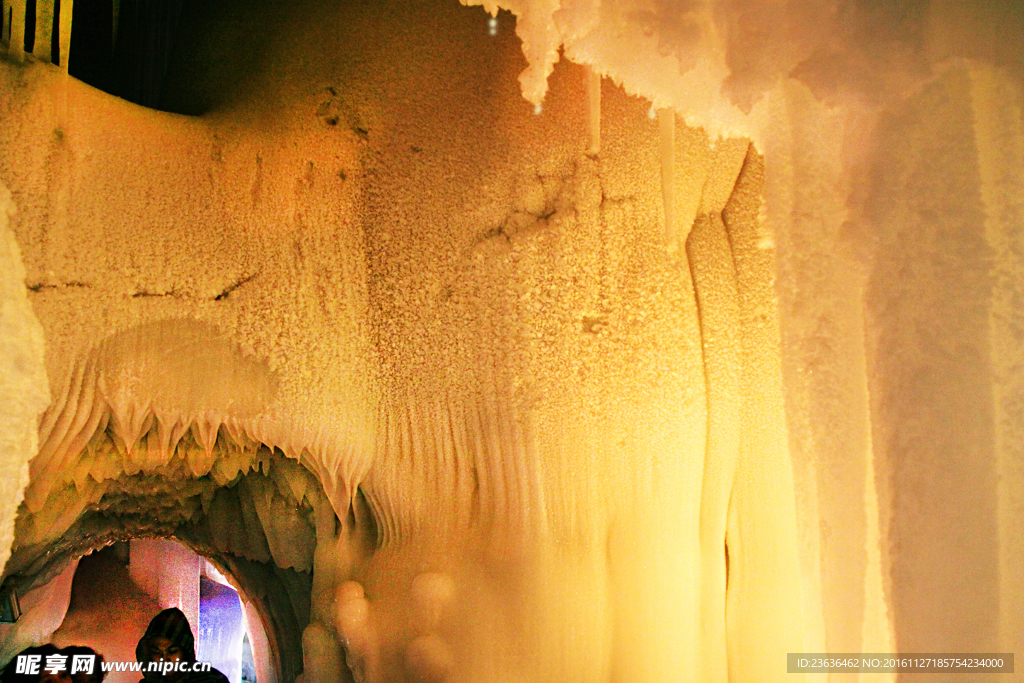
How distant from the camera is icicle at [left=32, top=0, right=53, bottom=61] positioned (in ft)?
8.90

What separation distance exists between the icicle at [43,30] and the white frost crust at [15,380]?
0.43m

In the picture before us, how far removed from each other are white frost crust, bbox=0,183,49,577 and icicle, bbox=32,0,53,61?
434 millimetres

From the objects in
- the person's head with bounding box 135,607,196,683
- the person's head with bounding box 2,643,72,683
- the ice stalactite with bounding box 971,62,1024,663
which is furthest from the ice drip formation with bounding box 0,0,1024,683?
the ice stalactite with bounding box 971,62,1024,663

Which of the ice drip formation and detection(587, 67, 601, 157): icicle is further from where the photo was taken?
the ice drip formation

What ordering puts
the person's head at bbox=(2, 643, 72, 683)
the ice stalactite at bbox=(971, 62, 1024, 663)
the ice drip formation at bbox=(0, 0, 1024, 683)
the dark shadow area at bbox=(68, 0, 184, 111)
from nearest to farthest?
1. the ice stalactite at bbox=(971, 62, 1024, 663)
2. the ice drip formation at bbox=(0, 0, 1024, 683)
3. the person's head at bbox=(2, 643, 72, 683)
4. the dark shadow area at bbox=(68, 0, 184, 111)

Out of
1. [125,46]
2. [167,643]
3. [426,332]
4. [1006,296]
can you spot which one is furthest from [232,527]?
[1006,296]

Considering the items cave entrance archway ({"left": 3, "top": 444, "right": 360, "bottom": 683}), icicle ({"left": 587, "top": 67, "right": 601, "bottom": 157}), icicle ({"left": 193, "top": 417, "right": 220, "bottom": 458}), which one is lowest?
cave entrance archway ({"left": 3, "top": 444, "right": 360, "bottom": 683})

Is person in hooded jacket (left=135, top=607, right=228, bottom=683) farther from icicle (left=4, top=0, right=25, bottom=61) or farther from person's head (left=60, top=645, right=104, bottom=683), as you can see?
icicle (left=4, top=0, right=25, bottom=61)

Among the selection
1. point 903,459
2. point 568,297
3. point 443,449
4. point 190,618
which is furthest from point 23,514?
point 190,618

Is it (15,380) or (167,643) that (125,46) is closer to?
(15,380)

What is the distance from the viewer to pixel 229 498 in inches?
156

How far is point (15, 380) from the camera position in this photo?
2.61 metres

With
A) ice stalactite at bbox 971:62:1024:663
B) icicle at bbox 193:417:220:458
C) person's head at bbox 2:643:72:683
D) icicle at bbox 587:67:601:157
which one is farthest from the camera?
person's head at bbox 2:643:72:683

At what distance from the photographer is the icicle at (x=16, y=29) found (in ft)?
8.71
